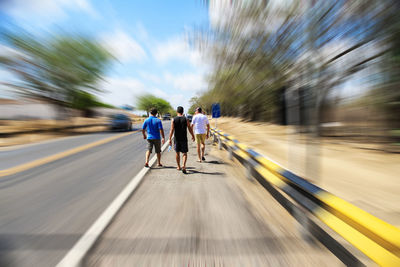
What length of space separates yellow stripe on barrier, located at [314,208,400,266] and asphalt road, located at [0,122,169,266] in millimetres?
2729

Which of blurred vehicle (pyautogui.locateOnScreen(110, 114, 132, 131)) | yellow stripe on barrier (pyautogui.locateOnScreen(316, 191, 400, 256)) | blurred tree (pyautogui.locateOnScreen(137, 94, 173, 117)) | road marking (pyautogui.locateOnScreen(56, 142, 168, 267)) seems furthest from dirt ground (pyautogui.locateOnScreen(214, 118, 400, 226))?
Answer: blurred tree (pyautogui.locateOnScreen(137, 94, 173, 117))

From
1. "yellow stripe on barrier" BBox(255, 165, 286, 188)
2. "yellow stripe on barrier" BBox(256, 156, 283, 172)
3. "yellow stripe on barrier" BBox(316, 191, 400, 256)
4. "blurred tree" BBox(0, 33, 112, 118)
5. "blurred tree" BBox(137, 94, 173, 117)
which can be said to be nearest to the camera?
"yellow stripe on barrier" BBox(316, 191, 400, 256)

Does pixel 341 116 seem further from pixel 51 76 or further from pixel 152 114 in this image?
pixel 51 76

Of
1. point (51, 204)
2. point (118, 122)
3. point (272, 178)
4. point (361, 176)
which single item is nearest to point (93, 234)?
point (51, 204)

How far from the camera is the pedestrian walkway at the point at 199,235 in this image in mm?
2115

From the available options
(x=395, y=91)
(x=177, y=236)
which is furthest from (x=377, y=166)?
(x=177, y=236)

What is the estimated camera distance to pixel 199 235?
2566mm

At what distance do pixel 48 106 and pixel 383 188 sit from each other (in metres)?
24.7

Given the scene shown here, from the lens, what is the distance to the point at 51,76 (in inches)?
719

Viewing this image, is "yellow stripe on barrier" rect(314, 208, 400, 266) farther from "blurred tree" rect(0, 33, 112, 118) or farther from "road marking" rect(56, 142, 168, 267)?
"blurred tree" rect(0, 33, 112, 118)

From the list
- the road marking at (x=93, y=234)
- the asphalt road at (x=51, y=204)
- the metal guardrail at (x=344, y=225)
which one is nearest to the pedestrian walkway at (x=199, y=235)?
the road marking at (x=93, y=234)

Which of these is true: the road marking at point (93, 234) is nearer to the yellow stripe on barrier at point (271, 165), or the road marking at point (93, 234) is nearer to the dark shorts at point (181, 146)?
the dark shorts at point (181, 146)

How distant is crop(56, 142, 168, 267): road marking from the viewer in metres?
2.07

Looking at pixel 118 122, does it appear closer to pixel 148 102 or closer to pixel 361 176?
pixel 361 176
